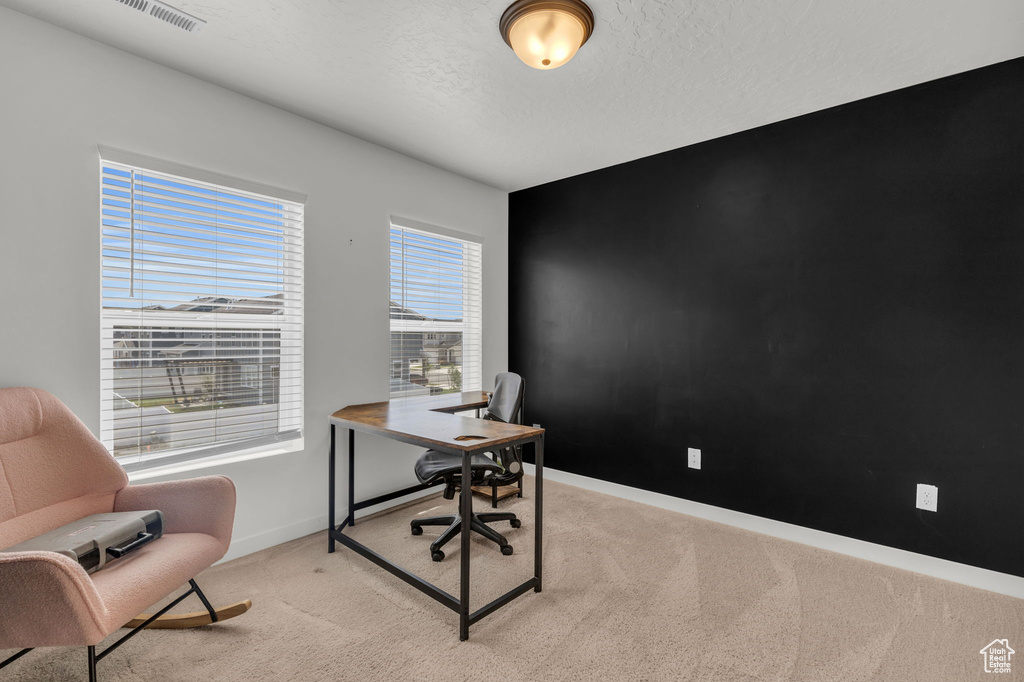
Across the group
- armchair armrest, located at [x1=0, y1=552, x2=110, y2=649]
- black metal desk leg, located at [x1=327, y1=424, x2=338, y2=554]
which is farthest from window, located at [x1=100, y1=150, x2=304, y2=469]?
armchair armrest, located at [x1=0, y1=552, x2=110, y2=649]

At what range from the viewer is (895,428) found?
2479mm

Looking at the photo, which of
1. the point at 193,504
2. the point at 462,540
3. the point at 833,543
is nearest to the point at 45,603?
the point at 193,504

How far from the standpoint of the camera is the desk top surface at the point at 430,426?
6.51 ft

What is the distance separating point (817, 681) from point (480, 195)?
3657 mm

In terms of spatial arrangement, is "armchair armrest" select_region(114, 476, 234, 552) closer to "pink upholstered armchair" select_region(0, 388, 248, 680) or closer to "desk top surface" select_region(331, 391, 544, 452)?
"pink upholstered armchair" select_region(0, 388, 248, 680)

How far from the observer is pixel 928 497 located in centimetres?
238

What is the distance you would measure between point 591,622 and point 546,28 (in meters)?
2.42

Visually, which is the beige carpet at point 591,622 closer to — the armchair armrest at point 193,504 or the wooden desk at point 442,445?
the wooden desk at point 442,445

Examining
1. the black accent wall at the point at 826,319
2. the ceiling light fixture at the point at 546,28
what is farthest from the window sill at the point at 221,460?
the ceiling light fixture at the point at 546,28

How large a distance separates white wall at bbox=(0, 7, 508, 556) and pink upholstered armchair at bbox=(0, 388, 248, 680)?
326 millimetres

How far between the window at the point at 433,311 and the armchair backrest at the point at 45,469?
1.71 metres

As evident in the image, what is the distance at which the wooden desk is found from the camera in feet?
6.10

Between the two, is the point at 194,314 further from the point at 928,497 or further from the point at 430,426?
the point at 928,497

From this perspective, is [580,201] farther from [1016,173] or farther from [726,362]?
[1016,173]
